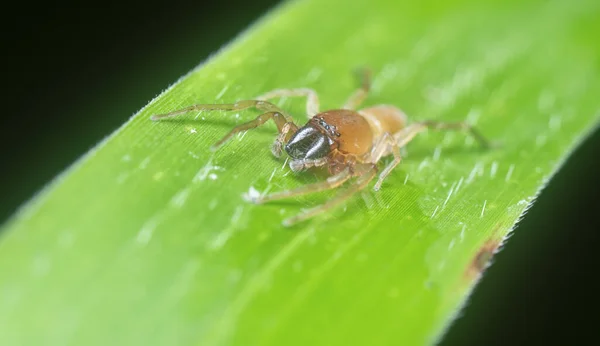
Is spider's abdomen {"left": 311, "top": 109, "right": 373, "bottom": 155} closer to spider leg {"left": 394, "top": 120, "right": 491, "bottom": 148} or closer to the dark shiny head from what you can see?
the dark shiny head

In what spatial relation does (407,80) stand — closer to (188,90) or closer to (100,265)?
(188,90)

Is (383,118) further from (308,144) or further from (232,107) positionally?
(232,107)

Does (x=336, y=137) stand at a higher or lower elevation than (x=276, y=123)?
lower

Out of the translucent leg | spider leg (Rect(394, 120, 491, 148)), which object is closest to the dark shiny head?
the translucent leg

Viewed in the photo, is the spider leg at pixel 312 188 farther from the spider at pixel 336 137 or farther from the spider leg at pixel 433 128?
the spider leg at pixel 433 128

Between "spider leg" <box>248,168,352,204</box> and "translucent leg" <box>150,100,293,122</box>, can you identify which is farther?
"translucent leg" <box>150,100,293,122</box>

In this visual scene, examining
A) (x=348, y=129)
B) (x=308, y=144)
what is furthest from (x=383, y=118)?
(x=308, y=144)

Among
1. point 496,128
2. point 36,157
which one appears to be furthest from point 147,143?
point 496,128

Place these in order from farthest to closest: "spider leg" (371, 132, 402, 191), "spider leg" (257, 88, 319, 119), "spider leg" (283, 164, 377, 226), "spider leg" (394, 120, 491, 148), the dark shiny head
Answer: "spider leg" (394, 120, 491, 148) → "spider leg" (257, 88, 319, 119) → "spider leg" (371, 132, 402, 191) → the dark shiny head → "spider leg" (283, 164, 377, 226)
